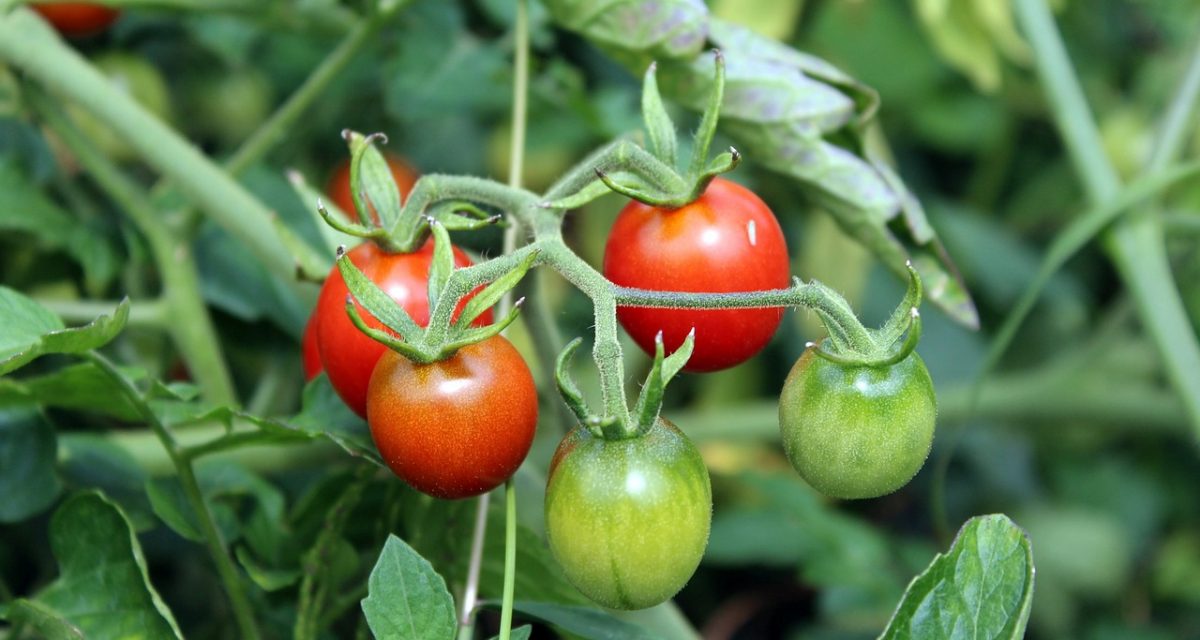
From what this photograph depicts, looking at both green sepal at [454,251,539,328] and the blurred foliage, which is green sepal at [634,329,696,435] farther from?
the blurred foliage

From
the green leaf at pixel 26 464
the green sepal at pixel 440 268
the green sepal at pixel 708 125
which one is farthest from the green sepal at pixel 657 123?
the green leaf at pixel 26 464

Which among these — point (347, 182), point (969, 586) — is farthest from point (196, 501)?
point (347, 182)

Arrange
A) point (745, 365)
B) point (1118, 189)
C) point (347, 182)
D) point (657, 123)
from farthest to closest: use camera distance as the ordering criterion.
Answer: point (745, 365), point (347, 182), point (1118, 189), point (657, 123)

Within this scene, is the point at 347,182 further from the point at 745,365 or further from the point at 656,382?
the point at 656,382

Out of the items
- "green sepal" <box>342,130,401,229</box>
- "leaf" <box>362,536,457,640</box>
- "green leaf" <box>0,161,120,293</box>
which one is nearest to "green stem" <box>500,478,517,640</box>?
"leaf" <box>362,536,457,640</box>

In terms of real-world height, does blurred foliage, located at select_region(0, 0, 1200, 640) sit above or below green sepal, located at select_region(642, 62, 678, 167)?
below

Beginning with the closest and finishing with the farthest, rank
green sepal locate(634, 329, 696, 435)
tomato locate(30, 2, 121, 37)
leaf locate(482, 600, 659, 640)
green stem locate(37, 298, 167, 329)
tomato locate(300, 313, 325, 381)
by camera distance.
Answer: green sepal locate(634, 329, 696, 435), leaf locate(482, 600, 659, 640), tomato locate(300, 313, 325, 381), green stem locate(37, 298, 167, 329), tomato locate(30, 2, 121, 37)

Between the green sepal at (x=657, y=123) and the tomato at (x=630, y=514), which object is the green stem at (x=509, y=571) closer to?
the tomato at (x=630, y=514)
